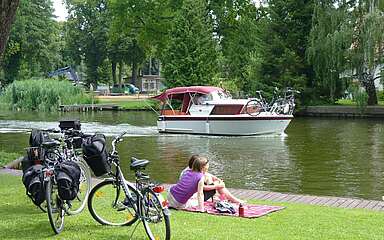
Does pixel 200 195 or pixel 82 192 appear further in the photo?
pixel 200 195

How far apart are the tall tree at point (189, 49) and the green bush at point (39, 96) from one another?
389 inches

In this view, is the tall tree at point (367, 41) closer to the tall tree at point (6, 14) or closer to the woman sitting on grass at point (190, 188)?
the tall tree at point (6, 14)

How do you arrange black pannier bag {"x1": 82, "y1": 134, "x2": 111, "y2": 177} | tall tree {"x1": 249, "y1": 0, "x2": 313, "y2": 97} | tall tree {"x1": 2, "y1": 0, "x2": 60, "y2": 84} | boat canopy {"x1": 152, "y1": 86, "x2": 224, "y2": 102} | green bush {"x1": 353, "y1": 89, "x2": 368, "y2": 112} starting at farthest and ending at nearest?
tall tree {"x1": 2, "y1": 0, "x2": 60, "y2": 84}
tall tree {"x1": 249, "y1": 0, "x2": 313, "y2": 97}
green bush {"x1": 353, "y1": 89, "x2": 368, "y2": 112}
boat canopy {"x1": 152, "y1": 86, "x2": 224, "y2": 102}
black pannier bag {"x1": 82, "y1": 134, "x2": 111, "y2": 177}

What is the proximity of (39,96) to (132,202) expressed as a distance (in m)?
47.8

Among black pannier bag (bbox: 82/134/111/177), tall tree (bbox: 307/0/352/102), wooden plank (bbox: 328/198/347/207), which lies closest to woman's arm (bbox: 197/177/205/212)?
black pannier bag (bbox: 82/134/111/177)

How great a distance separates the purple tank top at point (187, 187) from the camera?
29.3ft

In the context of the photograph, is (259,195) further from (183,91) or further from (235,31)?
(235,31)

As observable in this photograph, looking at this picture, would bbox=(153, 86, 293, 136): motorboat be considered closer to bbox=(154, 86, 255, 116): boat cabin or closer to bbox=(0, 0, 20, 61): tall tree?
bbox=(154, 86, 255, 116): boat cabin

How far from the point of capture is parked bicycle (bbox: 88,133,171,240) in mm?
6668

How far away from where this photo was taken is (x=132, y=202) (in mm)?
7008

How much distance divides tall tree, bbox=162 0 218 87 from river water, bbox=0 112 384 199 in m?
16.5

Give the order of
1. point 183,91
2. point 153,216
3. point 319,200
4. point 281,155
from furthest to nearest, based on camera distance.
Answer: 1. point 183,91
2. point 281,155
3. point 319,200
4. point 153,216

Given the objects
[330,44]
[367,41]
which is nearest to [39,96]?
[330,44]

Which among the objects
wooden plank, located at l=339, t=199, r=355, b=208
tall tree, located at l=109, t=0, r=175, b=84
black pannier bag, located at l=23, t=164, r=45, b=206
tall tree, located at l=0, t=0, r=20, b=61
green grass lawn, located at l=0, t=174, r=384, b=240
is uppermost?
tall tree, located at l=109, t=0, r=175, b=84
